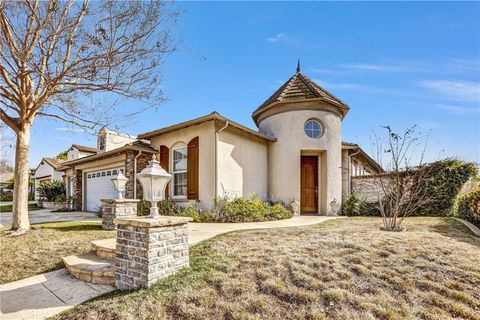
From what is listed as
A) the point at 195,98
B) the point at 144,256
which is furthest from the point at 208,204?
the point at 144,256

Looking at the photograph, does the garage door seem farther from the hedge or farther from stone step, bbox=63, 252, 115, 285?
the hedge

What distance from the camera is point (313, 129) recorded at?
1158 cm

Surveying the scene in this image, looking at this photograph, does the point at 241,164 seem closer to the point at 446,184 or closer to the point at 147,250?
the point at 147,250

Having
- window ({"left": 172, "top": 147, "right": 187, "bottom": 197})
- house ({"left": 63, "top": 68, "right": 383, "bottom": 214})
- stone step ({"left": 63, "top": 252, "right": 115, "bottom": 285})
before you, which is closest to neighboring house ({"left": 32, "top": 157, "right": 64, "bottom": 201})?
house ({"left": 63, "top": 68, "right": 383, "bottom": 214})

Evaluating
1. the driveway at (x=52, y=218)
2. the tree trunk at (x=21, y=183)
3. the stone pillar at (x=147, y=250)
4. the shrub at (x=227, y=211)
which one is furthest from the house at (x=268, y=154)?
the stone pillar at (x=147, y=250)

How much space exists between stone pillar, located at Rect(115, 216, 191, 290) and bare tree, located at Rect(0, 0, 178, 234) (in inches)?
206

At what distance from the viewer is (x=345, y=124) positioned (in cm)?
1276

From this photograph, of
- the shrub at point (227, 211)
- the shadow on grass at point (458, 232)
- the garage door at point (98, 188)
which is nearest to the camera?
the shadow on grass at point (458, 232)

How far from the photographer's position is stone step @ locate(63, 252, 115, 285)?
14.1 feet

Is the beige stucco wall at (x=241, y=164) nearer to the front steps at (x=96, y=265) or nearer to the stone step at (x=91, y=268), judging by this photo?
the front steps at (x=96, y=265)

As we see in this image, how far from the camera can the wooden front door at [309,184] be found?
11859 millimetres

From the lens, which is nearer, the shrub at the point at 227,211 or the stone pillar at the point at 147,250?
the stone pillar at the point at 147,250

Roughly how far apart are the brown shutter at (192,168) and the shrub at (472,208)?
30.7 feet

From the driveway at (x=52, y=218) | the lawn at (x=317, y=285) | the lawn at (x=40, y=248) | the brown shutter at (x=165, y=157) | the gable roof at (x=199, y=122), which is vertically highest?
the gable roof at (x=199, y=122)
